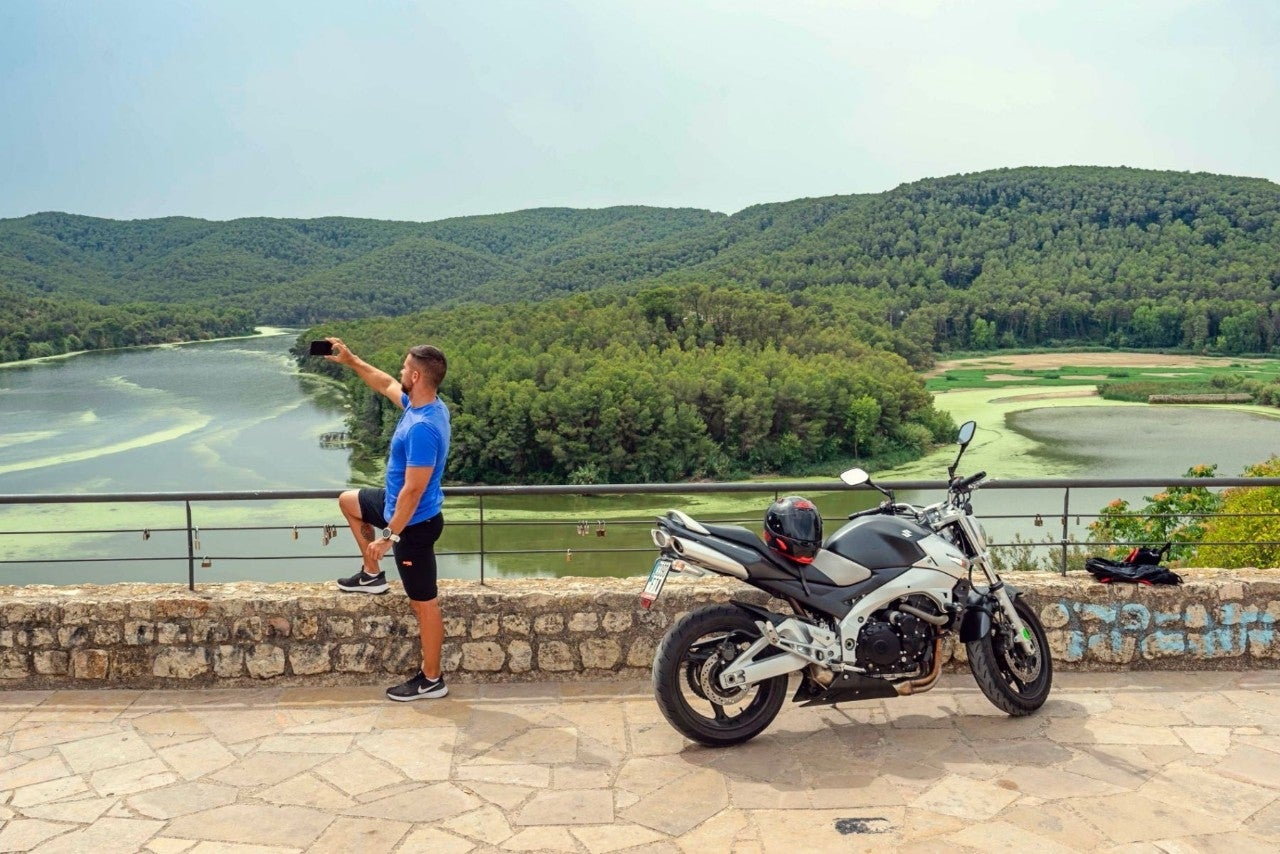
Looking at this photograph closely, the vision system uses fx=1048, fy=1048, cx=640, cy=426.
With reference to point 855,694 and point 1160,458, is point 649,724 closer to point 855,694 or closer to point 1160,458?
point 855,694

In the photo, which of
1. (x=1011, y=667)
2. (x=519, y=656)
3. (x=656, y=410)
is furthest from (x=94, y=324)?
(x=1011, y=667)

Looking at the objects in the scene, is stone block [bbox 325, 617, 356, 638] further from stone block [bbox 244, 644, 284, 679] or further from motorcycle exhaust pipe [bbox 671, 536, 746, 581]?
motorcycle exhaust pipe [bbox 671, 536, 746, 581]

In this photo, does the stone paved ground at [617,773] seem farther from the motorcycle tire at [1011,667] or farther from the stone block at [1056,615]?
the stone block at [1056,615]

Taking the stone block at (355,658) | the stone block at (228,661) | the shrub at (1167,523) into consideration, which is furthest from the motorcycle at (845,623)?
the shrub at (1167,523)

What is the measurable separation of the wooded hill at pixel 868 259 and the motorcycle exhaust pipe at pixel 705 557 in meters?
76.6

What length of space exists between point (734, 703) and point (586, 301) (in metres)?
69.2

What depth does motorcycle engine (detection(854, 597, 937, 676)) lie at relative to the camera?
379 cm

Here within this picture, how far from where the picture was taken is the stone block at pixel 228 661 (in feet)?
14.4

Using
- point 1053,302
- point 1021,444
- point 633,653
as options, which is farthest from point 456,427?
point 1053,302

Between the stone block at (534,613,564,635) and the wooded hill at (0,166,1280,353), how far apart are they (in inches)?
2997

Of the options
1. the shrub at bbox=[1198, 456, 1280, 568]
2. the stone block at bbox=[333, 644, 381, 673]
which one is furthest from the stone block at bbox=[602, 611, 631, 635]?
the shrub at bbox=[1198, 456, 1280, 568]

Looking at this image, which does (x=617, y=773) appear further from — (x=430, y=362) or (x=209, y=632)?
(x=209, y=632)

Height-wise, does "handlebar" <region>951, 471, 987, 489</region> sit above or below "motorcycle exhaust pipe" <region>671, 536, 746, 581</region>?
above

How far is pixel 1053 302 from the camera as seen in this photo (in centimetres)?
8294
